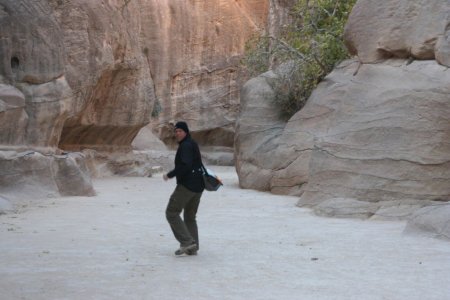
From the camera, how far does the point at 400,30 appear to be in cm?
1284

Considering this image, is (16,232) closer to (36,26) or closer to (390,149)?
(390,149)

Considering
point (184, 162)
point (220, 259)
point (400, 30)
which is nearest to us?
point (220, 259)

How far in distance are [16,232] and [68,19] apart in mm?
10832

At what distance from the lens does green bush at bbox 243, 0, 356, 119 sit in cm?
1797

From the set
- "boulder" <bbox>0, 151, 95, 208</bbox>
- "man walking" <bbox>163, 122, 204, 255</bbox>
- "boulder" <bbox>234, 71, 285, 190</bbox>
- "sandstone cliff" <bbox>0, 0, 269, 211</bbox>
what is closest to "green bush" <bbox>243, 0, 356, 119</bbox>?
"boulder" <bbox>234, 71, 285, 190</bbox>

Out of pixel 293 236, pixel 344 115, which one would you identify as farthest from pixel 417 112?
pixel 293 236

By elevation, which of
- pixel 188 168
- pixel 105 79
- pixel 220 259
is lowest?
pixel 105 79

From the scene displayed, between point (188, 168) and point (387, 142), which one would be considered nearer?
point (188, 168)

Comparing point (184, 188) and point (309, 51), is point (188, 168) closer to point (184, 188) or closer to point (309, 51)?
point (184, 188)

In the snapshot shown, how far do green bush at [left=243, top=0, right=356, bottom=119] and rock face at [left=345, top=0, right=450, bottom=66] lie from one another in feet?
13.1

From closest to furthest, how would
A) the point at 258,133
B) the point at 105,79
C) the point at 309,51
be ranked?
the point at 258,133
the point at 309,51
the point at 105,79

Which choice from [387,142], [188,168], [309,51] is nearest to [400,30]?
[387,142]

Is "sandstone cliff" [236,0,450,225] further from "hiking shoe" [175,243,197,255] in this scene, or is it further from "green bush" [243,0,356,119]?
Result: "hiking shoe" [175,243,197,255]

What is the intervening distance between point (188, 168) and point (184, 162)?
3.3 inches
